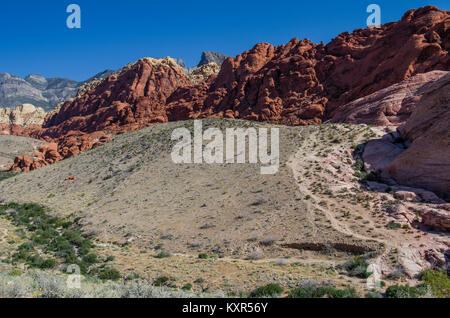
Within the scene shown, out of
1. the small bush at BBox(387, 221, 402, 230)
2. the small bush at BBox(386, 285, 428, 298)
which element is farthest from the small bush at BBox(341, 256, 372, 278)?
the small bush at BBox(387, 221, 402, 230)

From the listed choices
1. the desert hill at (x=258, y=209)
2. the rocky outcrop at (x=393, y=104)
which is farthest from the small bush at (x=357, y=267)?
the rocky outcrop at (x=393, y=104)

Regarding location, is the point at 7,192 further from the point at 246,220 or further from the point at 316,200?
the point at 316,200

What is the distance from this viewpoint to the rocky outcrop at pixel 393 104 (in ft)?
90.8

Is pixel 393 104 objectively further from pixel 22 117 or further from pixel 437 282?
pixel 22 117

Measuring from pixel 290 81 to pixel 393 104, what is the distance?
40.0 metres

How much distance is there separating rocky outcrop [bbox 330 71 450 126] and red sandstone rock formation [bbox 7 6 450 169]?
15.5 m

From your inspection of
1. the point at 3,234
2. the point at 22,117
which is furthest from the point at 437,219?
the point at 22,117

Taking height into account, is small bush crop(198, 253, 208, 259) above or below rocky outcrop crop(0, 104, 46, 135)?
below

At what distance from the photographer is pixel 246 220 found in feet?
58.6

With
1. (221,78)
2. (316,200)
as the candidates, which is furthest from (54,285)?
(221,78)

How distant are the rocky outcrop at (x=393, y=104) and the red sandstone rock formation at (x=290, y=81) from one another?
612 inches

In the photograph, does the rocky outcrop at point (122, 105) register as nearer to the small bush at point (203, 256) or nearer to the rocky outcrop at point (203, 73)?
the rocky outcrop at point (203, 73)

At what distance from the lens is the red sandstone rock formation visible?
49.1m

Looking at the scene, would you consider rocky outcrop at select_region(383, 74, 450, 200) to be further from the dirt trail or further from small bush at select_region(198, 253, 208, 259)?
the dirt trail
